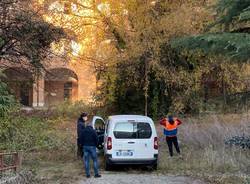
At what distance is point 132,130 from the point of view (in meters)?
15.8

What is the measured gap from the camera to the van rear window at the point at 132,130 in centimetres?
1576

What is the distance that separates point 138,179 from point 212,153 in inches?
174

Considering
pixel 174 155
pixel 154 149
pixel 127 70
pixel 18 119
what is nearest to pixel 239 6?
pixel 154 149

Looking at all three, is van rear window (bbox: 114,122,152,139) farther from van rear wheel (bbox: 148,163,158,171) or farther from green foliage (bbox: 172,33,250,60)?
green foliage (bbox: 172,33,250,60)

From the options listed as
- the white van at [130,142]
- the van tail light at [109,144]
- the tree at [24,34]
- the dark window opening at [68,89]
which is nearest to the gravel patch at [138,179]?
the white van at [130,142]

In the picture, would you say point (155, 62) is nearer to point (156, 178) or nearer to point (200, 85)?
point (200, 85)

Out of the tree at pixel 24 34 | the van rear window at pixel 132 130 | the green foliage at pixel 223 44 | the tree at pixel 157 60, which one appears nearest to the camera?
the green foliage at pixel 223 44

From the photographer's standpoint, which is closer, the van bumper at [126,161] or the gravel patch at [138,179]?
the gravel patch at [138,179]

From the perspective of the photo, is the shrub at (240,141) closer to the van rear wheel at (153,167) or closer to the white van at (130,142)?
the van rear wheel at (153,167)

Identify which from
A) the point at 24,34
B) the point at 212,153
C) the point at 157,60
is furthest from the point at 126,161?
the point at 157,60

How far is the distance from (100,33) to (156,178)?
54.2 feet

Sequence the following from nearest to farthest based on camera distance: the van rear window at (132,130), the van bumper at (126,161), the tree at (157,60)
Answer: the van bumper at (126,161) → the van rear window at (132,130) → the tree at (157,60)

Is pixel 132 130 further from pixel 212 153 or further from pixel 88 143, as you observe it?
pixel 212 153

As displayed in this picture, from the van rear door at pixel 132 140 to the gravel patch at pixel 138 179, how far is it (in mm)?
775
